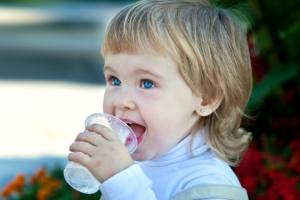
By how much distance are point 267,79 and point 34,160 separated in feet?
9.55

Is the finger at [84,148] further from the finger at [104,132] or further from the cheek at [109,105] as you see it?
the cheek at [109,105]

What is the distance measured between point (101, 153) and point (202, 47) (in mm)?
564

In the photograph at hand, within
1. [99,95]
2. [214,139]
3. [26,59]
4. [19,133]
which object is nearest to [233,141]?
[214,139]

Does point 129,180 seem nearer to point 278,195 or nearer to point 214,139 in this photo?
point 214,139

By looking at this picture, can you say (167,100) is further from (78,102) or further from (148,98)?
(78,102)

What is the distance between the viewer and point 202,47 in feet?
7.84

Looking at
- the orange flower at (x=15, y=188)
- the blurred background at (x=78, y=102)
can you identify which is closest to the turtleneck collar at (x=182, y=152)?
the blurred background at (x=78, y=102)

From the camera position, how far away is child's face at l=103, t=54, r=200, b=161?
2.26 meters

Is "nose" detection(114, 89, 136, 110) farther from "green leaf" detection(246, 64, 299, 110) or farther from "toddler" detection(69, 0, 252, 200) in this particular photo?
"green leaf" detection(246, 64, 299, 110)

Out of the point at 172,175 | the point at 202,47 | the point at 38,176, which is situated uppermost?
the point at 202,47

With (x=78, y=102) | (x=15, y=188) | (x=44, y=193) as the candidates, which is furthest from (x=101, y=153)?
(x=78, y=102)

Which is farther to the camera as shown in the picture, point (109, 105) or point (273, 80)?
point (273, 80)

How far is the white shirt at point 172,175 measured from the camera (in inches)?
82.4

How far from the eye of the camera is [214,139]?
99.2 inches
